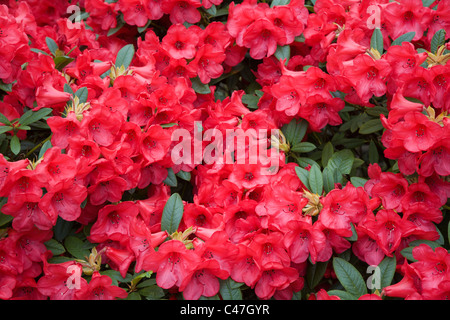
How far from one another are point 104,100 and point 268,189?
601mm

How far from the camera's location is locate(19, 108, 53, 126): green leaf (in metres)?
1.58

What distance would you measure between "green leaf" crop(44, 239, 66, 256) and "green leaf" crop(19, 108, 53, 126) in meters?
0.41

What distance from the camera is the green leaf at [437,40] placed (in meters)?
1.55

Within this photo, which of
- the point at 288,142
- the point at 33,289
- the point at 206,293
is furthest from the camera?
the point at 288,142

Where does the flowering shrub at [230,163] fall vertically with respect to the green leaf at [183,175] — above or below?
above

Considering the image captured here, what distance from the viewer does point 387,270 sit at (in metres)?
1.37

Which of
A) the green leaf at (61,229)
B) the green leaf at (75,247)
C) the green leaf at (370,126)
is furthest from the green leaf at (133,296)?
the green leaf at (370,126)

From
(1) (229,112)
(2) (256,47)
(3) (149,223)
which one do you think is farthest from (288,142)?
(3) (149,223)

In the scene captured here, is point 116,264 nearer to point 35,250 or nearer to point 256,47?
point 35,250

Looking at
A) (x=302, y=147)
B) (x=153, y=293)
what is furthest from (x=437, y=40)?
(x=153, y=293)

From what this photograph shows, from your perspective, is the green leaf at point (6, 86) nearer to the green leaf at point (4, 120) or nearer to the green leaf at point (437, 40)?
the green leaf at point (4, 120)

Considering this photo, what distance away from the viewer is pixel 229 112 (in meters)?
1.82

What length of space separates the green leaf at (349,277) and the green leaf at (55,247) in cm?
85

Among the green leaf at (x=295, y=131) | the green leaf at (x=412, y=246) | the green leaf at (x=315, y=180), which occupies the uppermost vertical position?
the green leaf at (x=315, y=180)
